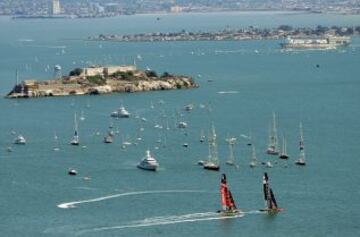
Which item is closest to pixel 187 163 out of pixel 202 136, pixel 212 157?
pixel 212 157

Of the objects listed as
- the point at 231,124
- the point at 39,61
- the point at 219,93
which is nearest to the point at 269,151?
the point at 231,124

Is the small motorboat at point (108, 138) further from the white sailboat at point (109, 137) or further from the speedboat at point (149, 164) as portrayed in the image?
the speedboat at point (149, 164)

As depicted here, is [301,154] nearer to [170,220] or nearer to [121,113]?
[170,220]

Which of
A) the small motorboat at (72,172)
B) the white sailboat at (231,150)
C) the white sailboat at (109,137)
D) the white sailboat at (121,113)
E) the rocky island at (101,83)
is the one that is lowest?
the rocky island at (101,83)

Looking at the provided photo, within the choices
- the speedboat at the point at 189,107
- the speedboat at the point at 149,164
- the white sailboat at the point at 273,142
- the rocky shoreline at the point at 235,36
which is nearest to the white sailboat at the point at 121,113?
the speedboat at the point at 189,107

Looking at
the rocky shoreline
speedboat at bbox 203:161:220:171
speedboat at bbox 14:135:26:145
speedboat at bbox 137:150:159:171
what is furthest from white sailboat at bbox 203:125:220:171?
the rocky shoreline

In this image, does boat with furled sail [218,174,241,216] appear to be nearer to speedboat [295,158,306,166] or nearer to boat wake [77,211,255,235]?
boat wake [77,211,255,235]
